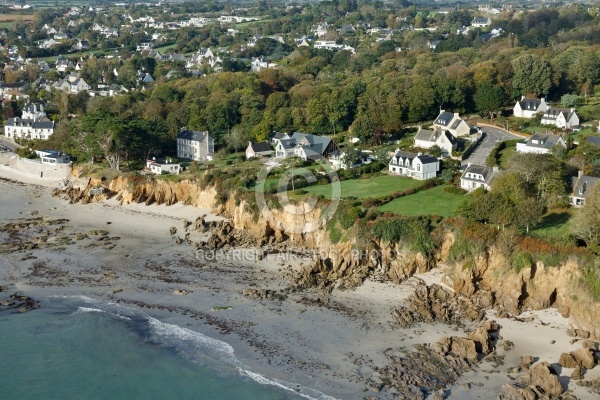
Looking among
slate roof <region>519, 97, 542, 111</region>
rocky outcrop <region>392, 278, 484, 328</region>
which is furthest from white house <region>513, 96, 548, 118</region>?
rocky outcrop <region>392, 278, 484, 328</region>

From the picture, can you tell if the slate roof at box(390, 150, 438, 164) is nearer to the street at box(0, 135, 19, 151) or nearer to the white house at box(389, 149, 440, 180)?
the white house at box(389, 149, 440, 180)

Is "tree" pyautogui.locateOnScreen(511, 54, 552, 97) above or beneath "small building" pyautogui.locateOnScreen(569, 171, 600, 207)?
above

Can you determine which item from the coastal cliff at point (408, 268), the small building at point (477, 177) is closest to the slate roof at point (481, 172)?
the small building at point (477, 177)

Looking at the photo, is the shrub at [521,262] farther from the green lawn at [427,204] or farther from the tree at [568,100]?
the tree at [568,100]

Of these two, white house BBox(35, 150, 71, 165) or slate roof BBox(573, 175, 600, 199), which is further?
white house BBox(35, 150, 71, 165)

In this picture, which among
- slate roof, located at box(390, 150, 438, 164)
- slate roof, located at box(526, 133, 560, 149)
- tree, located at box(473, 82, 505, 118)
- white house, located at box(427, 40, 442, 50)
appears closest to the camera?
slate roof, located at box(390, 150, 438, 164)

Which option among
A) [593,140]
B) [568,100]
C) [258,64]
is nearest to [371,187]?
[593,140]
